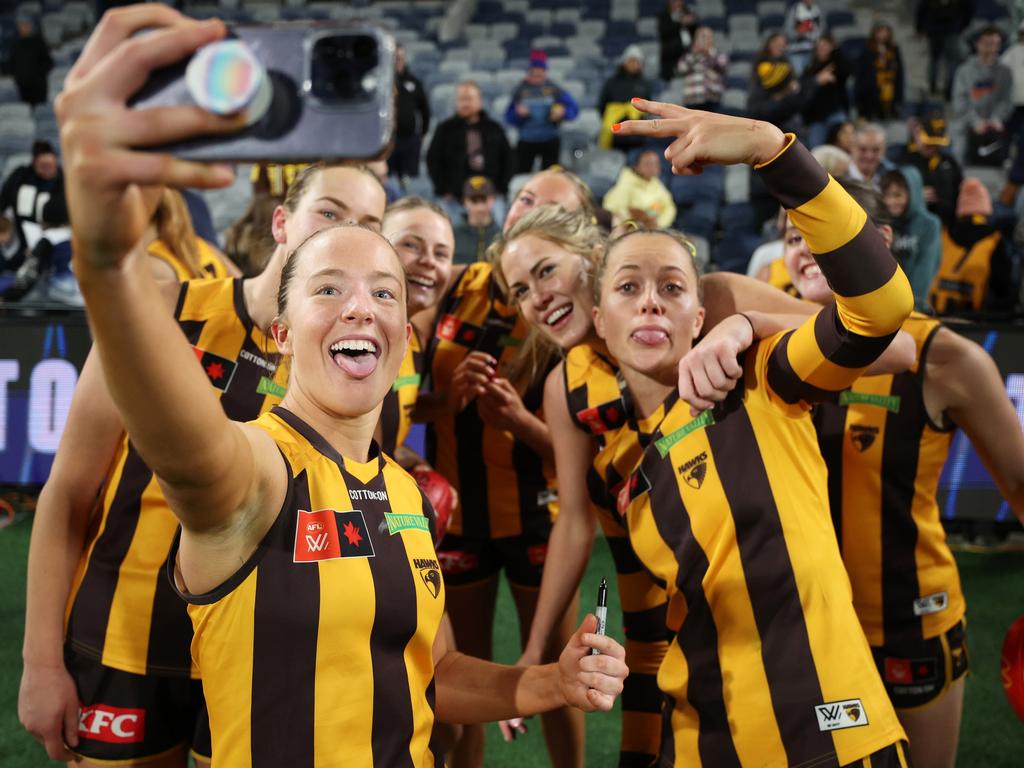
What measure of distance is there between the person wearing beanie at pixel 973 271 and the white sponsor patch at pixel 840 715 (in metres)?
6.24

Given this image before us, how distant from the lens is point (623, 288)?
93.4 inches

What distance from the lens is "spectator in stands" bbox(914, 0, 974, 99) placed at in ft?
38.8

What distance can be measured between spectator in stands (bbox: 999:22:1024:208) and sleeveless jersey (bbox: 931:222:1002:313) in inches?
86.7

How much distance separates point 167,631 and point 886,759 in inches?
61.6

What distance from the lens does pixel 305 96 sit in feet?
3.23

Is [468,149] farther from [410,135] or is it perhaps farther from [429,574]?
[429,574]

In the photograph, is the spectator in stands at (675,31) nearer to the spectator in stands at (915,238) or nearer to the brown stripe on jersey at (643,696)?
the spectator in stands at (915,238)

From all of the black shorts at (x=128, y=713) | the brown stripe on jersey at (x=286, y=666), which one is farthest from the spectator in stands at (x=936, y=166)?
the brown stripe on jersey at (x=286, y=666)

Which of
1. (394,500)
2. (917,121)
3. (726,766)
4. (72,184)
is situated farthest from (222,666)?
(917,121)

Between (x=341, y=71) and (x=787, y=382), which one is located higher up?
(x=341, y=71)

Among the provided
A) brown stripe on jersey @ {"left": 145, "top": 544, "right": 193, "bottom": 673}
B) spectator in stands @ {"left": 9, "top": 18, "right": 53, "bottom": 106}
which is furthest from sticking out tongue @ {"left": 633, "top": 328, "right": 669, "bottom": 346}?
spectator in stands @ {"left": 9, "top": 18, "right": 53, "bottom": 106}

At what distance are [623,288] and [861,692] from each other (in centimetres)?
105

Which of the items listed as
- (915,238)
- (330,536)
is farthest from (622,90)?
(330,536)

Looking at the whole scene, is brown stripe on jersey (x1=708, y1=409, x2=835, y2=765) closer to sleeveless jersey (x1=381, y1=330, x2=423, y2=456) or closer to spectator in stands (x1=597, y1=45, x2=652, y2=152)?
sleeveless jersey (x1=381, y1=330, x2=423, y2=456)
